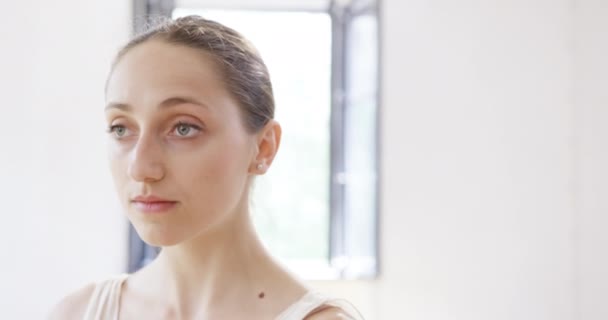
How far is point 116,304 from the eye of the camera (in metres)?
1.02

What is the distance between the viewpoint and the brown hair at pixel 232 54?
2.91ft

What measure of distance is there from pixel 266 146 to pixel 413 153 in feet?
8.28

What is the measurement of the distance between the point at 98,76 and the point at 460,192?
1.73 meters

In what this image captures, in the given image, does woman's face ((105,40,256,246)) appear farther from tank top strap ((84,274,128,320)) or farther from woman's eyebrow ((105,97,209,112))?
tank top strap ((84,274,128,320))

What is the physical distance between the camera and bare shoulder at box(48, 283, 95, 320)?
1027 mm

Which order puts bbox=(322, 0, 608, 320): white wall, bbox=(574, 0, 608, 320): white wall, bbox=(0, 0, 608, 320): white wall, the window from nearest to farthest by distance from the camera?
1. bbox=(574, 0, 608, 320): white wall
2. bbox=(322, 0, 608, 320): white wall
3. bbox=(0, 0, 608, 320): white wall
4. the window

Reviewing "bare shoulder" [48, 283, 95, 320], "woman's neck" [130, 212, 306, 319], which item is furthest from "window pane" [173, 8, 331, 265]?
"woman's neck" [130, 212, 306, 319]

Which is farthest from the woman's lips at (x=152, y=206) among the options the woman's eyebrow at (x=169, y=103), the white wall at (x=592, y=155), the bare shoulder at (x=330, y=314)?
the white wall at (x=592, y=155)

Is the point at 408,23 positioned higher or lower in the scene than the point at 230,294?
higher

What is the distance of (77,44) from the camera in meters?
3.38

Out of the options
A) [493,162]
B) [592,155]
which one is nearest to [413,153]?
[493,162]

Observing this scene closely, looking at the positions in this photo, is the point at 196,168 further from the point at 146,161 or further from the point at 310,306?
the point at 310,306

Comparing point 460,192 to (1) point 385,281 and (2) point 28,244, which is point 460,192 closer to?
(1) point 385,281

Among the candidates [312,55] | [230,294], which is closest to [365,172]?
[312,55]
